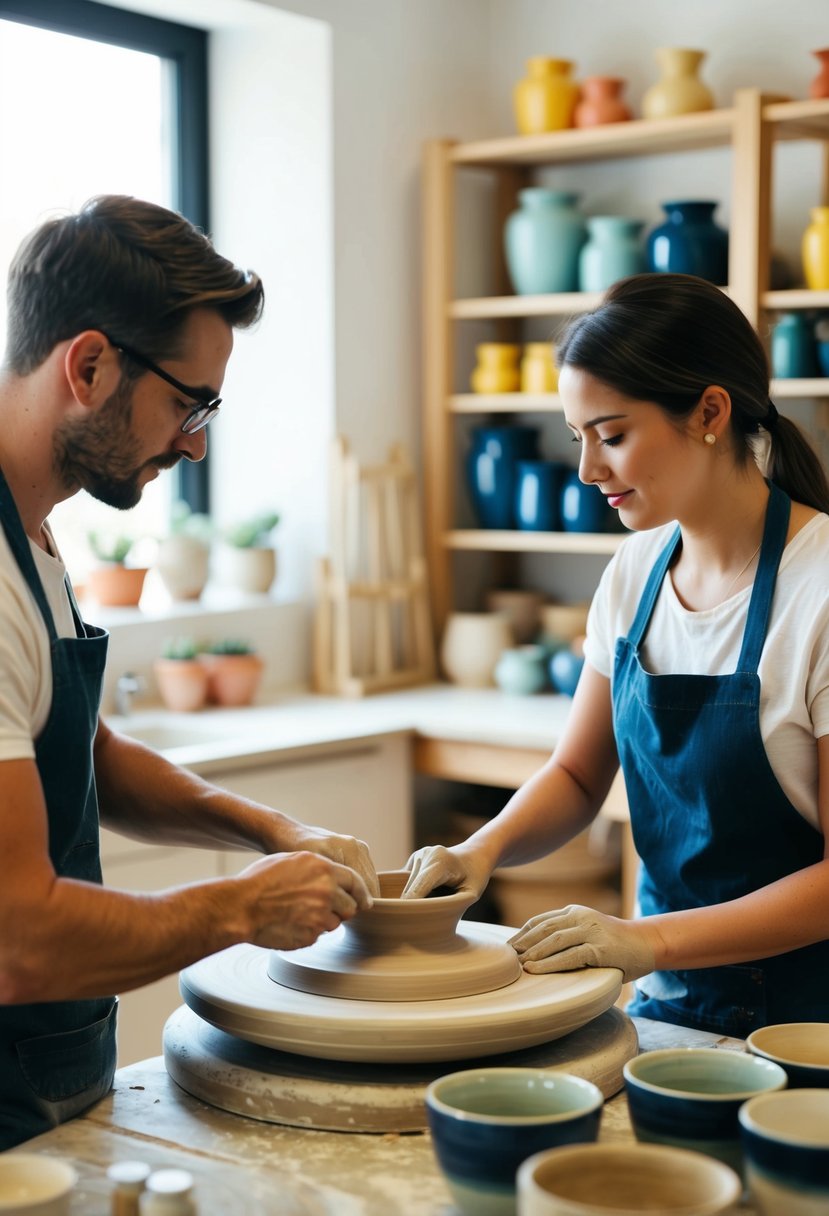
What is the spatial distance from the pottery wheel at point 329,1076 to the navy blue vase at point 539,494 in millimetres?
2468

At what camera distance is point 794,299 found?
134 inches

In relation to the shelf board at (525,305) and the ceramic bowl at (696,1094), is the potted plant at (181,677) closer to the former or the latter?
the shelf board at (525,305)

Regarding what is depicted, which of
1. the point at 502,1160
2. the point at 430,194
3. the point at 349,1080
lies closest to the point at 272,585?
the point at 430,194

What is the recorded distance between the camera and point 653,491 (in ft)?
6.05

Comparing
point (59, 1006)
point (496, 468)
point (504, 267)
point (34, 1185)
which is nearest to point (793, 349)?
point (496, 468)

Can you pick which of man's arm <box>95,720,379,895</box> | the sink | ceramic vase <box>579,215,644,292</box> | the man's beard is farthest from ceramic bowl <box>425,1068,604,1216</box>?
ceramic vase <box>579,215,644,292</box>

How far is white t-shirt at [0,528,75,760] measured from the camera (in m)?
1.26

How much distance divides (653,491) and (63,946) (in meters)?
0.94

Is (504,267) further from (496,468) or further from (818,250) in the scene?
(818,250)

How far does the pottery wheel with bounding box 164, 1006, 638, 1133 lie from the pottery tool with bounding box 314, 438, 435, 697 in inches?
93.0

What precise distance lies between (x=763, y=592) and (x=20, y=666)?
911 mm

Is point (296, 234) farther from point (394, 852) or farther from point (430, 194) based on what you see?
Answer: point (394, 852)

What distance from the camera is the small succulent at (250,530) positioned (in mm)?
3838

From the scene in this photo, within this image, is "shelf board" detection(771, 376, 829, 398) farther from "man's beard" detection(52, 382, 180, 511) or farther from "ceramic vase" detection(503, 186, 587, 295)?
"man's beard" detection(52, 382, 180, 511)
